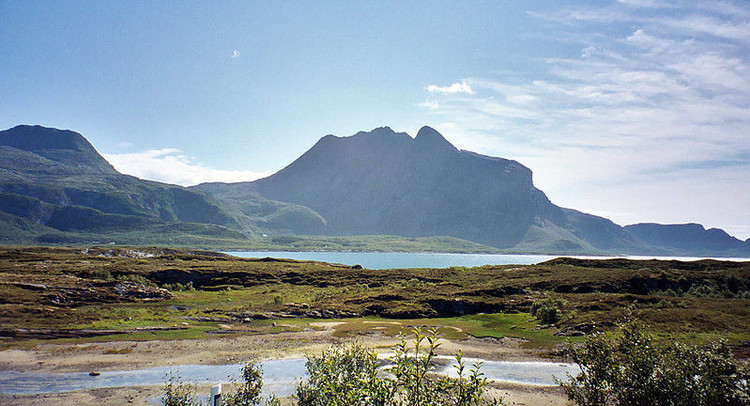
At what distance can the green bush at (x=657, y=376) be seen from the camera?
14133 mm

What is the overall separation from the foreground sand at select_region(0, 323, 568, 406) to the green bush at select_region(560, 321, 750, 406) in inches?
502

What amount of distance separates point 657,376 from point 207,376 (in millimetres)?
31200

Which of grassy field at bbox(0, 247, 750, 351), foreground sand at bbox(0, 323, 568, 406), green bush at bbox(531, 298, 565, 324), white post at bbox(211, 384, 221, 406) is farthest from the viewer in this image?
green bush at bbox(531, 298, 565, 324)

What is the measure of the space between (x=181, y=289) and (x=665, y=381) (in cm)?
9175

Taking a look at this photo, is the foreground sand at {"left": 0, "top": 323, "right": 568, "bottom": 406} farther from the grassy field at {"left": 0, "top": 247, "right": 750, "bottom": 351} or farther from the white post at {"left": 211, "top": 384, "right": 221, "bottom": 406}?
the white post at {"left": 211, "top": 384, "right": 221, "bottom": 406}

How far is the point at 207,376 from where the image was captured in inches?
1212

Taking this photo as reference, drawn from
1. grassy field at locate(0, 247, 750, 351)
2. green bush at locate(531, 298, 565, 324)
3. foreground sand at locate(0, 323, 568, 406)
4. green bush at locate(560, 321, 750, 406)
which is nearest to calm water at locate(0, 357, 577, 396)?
foreground sand at locate(0, 323, 568, 406)

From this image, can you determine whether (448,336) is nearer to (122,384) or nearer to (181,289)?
(122,384)

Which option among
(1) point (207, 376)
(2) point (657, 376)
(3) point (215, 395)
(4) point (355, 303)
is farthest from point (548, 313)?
(3) point (215, 395)

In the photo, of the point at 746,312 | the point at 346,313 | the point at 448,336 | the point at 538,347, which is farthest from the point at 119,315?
the point at 746,312

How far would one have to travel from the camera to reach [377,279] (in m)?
96.8

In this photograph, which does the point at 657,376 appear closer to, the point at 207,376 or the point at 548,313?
the point at 207,376

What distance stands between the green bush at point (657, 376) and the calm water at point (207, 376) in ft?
54.5

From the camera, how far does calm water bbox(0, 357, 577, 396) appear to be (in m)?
28.2
